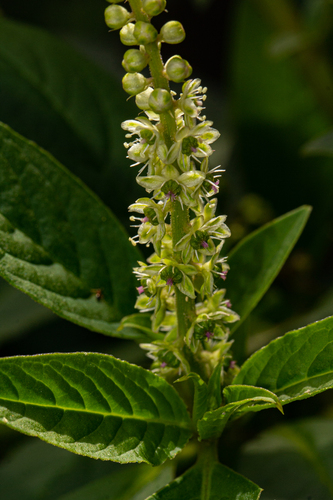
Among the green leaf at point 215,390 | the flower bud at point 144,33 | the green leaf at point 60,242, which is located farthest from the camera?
the green leaf at point 60,242

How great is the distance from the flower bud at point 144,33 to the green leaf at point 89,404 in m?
0.72

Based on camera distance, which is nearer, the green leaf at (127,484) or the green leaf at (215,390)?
the green leaf at (215,390)

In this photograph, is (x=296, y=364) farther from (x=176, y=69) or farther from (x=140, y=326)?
(x=176, y=69)

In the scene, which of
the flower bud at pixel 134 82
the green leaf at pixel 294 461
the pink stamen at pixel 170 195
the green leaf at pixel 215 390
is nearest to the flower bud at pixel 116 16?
the flower bud at pixel 134 82

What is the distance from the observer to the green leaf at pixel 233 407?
1.29m

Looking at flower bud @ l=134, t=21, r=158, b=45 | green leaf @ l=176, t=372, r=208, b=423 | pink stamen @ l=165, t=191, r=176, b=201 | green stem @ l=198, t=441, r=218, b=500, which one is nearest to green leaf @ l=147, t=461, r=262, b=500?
green stem @ l=198, t=441, r=218, b=500

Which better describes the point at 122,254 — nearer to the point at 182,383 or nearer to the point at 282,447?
the point at 182,383

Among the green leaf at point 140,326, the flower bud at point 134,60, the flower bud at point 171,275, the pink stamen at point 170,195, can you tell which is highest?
the flower bud at point 134,60

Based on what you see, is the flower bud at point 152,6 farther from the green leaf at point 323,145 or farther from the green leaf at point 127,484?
the green leaf at point 127,484

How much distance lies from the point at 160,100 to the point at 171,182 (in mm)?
188

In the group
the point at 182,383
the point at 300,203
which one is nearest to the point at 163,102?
the point at 182,383

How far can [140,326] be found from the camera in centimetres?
160

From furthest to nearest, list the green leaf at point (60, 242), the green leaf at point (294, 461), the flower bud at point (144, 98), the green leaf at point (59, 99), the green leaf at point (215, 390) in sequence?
1. the green leaf at point (59, 99)
2. the green leaf at point (294, 461)
3. the green leaf at point (60, 242)
4. the green leaf at point (215, 390)
5. the flower bud at point (144, 98)

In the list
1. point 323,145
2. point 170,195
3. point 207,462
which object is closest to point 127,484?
point 207,462
